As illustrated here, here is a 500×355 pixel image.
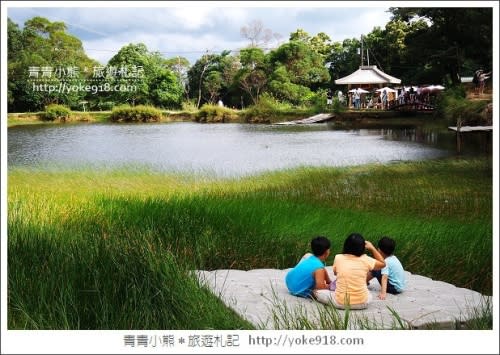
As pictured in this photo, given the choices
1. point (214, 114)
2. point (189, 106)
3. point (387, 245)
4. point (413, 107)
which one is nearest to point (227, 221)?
point (214, 114)

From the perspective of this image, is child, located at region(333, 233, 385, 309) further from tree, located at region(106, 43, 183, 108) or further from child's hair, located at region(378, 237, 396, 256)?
tree, located at region(106, 43, 183, 108)

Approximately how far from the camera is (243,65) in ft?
18.0

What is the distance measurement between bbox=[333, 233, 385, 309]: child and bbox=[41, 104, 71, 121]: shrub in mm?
2551

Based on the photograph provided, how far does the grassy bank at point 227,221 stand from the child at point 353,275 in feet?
2.93

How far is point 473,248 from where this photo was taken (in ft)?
16.7

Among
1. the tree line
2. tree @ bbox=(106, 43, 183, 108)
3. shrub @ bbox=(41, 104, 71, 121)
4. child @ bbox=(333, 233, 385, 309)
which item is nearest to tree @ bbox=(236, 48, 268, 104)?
the tree line

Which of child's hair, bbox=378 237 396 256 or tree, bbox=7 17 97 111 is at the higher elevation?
tree, bbox=7 17 97 111

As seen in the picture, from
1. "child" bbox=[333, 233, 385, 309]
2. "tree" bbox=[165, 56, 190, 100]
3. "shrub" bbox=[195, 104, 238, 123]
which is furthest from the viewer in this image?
"shrub" bbox=[195, 104, 238, 123]

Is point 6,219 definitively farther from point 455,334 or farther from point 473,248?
point 473,248

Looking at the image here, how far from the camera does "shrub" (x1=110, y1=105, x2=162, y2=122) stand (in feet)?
18.2

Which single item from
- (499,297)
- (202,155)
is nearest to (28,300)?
(202,155)

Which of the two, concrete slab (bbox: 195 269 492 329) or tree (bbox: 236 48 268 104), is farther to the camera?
tree (bbox: 236 48 268 104)

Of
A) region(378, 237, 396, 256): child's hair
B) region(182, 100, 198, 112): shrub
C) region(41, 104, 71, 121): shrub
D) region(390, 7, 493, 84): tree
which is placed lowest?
region(378, 237, 396, 256): child's hair

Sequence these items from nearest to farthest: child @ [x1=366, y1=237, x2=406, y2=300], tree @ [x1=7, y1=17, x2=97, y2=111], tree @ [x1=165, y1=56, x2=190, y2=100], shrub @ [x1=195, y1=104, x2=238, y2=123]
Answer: child @ [x1=366, y1=237, x2=406, y2=300]
tree @ [x1=7, y1=17, x2=97, y2=111]
tree @ [x1=165, y1=56, x2=190, y2=100]
shrub @ [x1=195, y1=104, x2=238, y2=123]
